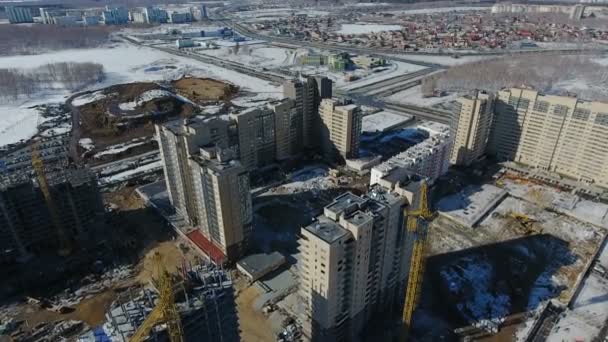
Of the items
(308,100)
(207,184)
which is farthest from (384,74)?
(207,184)

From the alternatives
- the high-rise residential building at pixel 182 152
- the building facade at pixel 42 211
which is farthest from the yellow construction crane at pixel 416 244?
the building facade at pixel 42 211

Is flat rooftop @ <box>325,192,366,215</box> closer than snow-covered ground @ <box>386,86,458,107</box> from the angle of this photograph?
Yes

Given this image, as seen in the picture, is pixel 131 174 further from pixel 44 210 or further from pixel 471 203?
pixel 471 203

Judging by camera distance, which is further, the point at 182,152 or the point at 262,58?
the point at 262,58

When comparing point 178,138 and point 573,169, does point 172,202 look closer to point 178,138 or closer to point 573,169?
Answer: point 178,138

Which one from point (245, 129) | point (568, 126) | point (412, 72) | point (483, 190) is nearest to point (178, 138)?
point (245, 129)

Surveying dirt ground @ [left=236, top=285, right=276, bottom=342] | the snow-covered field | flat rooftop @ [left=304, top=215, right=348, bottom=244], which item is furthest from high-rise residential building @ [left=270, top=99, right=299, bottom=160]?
the snow-covered field

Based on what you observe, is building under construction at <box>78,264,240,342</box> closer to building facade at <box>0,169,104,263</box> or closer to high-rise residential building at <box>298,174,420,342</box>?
high-rise residential building at <box>298,174,420,342</box>
